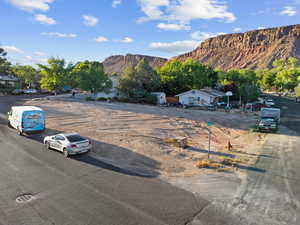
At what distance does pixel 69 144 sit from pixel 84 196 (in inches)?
201

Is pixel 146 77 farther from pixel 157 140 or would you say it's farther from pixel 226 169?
pixel 226 169

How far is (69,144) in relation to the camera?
12.0 m

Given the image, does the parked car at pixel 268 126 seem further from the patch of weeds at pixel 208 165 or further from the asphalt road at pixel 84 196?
the asphalt road at pixel 84 196

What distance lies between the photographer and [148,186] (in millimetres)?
8711

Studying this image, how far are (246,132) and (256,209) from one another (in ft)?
48.6

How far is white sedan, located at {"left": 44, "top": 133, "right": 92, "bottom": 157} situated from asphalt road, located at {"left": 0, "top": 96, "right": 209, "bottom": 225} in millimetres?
791

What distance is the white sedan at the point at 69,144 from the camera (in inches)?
475

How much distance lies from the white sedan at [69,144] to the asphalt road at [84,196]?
2.60 ft

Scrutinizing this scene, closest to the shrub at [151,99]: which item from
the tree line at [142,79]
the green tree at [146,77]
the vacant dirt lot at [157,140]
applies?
the tree line at [142,79]

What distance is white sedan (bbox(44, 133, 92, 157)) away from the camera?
1205 centimetres

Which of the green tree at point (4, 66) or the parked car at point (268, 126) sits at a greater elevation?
the green tree at point (4, 66)

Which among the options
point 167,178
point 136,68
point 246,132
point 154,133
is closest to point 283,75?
point 136,68

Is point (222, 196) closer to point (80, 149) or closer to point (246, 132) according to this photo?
point (80, 149)

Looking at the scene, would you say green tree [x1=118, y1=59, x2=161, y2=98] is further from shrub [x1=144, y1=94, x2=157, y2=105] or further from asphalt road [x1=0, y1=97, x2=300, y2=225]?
asphalt road [x1=0, y1=97, x2=300, y2=225]
